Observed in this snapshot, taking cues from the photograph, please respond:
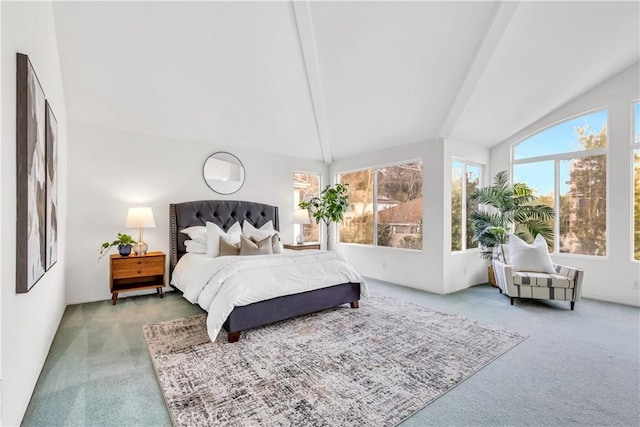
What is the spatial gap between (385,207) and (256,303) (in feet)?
11.1

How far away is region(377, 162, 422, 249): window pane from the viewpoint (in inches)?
199

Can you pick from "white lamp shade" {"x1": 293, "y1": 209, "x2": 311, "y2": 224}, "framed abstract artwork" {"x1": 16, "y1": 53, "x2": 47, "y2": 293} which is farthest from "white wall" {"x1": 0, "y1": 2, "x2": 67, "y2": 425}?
"white lamp shade" {"x1": 293, "y1": 209, "x2": 311, "y2": 224}

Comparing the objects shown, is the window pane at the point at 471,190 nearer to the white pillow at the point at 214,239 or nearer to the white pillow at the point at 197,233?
the white pillow at the point at 214,239

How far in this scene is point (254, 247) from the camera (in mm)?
3885

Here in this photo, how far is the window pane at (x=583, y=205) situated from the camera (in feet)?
14.5

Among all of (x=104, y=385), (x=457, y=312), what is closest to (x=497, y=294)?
(x=457, y=312)

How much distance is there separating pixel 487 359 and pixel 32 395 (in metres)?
3.23

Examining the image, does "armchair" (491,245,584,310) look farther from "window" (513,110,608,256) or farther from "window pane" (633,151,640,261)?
"window pane" (633,151,640,261)

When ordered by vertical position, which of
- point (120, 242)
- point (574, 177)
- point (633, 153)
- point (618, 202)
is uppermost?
point (633, 153)

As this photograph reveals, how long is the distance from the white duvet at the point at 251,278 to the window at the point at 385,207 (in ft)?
5.77

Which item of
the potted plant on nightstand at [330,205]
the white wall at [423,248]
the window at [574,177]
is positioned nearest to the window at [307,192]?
the potted plant on nightstand at [330,205]

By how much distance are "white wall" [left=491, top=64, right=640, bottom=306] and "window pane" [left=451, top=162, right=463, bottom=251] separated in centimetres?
177

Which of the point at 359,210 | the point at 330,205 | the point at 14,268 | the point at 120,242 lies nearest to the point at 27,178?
the point at 14,268

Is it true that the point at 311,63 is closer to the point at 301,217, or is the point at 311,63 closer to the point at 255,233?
the point at 255,233
